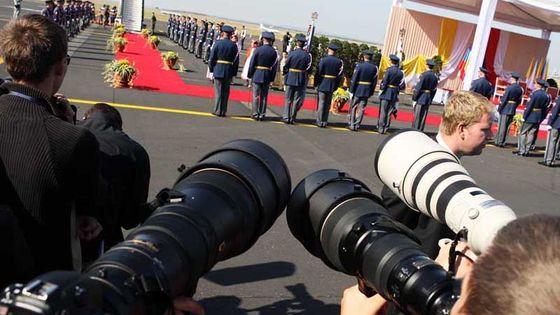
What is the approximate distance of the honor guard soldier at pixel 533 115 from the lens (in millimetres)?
12320

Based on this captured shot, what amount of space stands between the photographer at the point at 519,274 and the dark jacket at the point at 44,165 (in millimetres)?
1568

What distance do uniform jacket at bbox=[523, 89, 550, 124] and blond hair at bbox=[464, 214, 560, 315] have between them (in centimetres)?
1240

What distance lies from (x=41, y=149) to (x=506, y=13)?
26.2 metres

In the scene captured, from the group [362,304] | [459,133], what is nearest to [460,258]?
[362,304]

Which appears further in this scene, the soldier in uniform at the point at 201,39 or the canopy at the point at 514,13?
the soldier in uniform at the point at 201,39

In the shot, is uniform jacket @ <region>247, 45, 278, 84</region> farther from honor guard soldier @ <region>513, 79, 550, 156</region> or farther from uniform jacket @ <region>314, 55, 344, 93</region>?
honor guard soldier @ <region>513, 79, 550, 156</region>

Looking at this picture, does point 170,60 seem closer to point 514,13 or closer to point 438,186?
point 514,13

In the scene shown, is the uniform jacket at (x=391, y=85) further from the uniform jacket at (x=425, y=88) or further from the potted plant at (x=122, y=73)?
the potted plant at (x=122, y=73)

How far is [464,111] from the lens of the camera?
2.89m

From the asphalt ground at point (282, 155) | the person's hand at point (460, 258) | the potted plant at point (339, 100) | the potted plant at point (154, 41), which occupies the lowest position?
the asphalt ground at point (282, 155)

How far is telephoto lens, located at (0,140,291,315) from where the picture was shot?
1087 millimetres

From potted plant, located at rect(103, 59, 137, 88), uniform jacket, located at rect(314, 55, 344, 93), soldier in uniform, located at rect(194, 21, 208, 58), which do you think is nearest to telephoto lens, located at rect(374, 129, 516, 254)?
uniform jacket, located at rect(314, 55, 344, 93)

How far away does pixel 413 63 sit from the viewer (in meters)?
23.0

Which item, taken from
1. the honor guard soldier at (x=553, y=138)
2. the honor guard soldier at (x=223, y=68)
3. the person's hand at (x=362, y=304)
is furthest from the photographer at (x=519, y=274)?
the honor guard soldier at (x=553, y=138)
